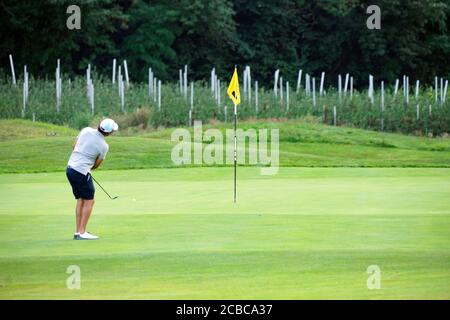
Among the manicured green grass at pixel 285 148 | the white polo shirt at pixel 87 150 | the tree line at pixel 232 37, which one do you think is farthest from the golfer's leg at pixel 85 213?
the tree line at pixel 232 37

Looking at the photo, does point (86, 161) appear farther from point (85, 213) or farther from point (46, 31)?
point (46, 31)

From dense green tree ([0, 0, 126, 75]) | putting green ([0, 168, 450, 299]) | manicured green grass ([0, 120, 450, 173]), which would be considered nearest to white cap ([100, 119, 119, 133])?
putting green ([0, 168, 450, 299])

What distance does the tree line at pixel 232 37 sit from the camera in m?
59.0

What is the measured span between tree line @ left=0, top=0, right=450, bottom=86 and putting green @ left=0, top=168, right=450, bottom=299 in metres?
36.0

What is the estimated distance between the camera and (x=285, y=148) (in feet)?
122

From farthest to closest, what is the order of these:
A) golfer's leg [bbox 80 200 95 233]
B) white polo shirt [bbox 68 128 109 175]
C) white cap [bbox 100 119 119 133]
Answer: white polo shirt [bbox 68 128 109 175] → white cap [bbox 100 119 119 133] → golfer's leg [bbox 80 200 95 233]

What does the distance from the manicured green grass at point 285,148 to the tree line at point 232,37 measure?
19970 millimetres

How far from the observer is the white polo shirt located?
50.8ft

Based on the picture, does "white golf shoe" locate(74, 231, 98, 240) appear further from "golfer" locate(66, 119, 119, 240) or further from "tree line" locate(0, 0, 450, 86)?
"tree line" locate(0, 0, 450, 86)

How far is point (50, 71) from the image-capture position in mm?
59688

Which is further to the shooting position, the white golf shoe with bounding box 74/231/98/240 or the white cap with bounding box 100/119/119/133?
the white cap with bounding box 100/119/119/133

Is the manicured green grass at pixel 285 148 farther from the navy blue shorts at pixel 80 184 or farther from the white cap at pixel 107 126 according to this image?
the white cap at pixel 107 126

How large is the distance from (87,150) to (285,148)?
21912 millimetres
